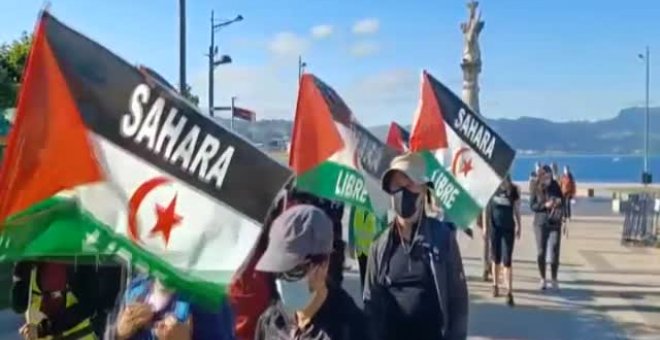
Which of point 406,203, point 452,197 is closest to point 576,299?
point 452,197

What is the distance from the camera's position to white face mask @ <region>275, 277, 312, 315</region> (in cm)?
318

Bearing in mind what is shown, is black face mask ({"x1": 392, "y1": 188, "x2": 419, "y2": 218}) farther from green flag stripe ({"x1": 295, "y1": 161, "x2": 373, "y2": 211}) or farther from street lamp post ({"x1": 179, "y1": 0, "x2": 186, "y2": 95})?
street lamp post ({"x1": 179, "y1": 0, "x2": 186, "y2": 95})

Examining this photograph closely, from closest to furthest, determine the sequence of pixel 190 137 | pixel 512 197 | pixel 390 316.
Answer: pixel 190 137
pixel 390 316
pixel 512 197

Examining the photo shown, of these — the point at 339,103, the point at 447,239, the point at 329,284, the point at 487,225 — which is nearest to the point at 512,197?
the point at 487,225

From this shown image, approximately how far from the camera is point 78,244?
2.99m

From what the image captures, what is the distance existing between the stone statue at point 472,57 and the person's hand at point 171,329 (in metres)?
12.4

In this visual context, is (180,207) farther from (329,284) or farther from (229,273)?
(329,284)

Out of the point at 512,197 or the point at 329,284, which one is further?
the point at 512,197

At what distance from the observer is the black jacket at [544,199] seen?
501 inches

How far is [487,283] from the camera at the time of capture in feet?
45.1

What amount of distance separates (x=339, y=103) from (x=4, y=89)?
9.31 meters

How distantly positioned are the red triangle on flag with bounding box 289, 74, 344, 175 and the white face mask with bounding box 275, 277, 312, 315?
8.36 feet

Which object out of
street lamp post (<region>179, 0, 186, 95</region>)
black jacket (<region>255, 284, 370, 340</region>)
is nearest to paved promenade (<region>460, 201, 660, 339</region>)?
street lamp post (<region>179, 0, 186, 95</region>)

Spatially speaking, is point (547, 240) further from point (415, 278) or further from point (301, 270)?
point (301, 270)
